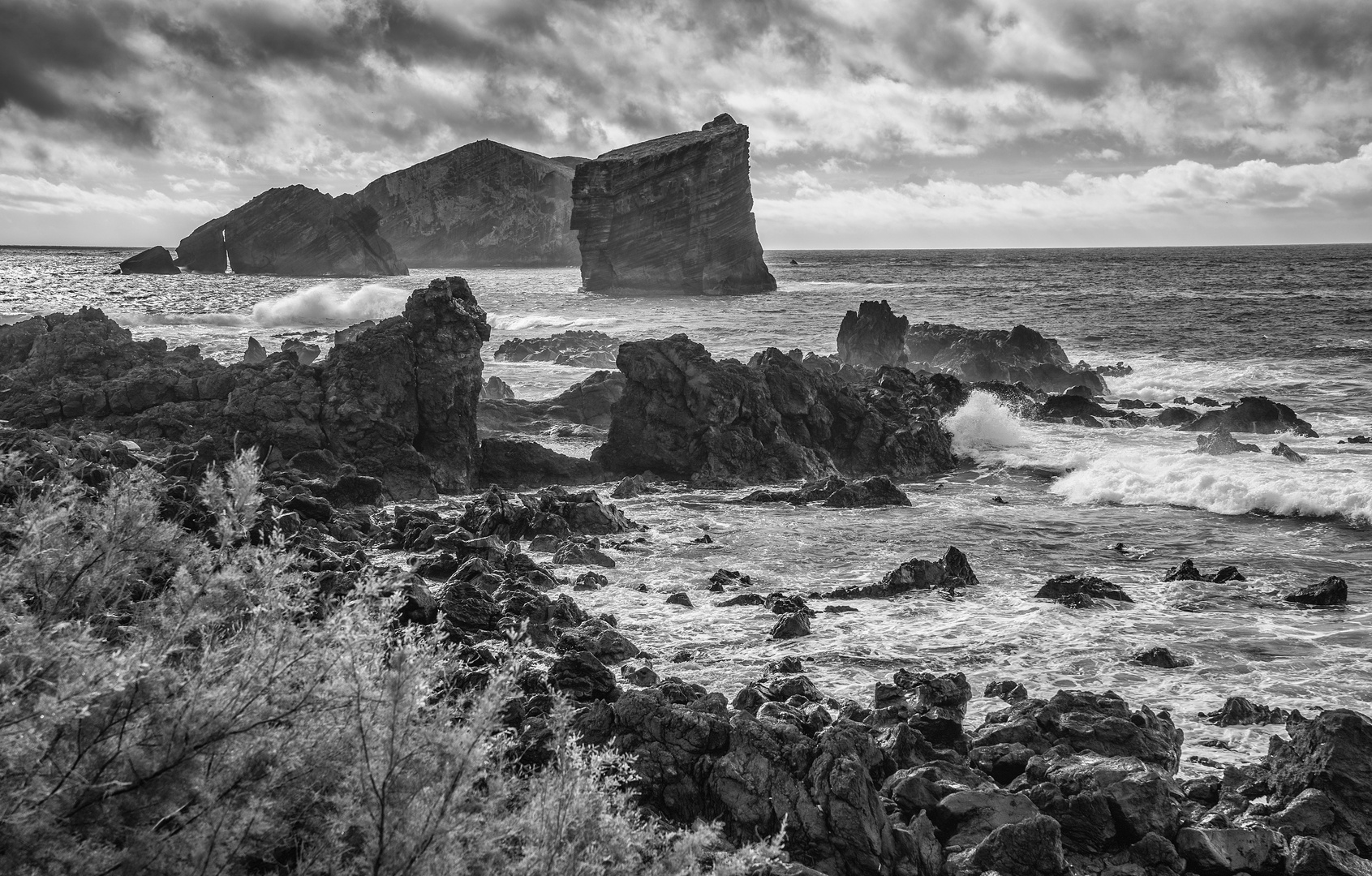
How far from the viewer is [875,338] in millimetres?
38438

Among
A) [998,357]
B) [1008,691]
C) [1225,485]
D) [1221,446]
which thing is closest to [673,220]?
[998,357]

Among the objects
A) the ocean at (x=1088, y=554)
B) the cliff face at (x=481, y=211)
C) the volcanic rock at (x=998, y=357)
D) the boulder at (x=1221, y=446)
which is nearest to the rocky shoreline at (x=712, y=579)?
the ocean at (x=1088, y=554)

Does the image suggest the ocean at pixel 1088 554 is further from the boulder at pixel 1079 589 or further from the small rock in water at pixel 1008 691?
the boulder at pixel 1079 589

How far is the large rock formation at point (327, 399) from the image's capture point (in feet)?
59.7

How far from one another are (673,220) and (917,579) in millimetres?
75043

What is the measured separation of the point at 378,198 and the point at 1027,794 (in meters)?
173

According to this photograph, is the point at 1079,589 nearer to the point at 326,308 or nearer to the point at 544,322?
the point at 544,322

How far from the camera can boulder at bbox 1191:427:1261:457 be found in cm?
2233

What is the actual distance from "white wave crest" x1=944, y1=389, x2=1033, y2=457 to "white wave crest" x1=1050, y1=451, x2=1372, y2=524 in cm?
295

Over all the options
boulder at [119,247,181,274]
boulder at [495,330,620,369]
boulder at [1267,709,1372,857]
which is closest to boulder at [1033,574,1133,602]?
boulder at [1267,709,1372,857]

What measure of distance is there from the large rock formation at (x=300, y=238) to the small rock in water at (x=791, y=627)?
354 ft

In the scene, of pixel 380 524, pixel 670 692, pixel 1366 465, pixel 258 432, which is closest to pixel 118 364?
pixel 258 432

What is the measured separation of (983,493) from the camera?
19.9m

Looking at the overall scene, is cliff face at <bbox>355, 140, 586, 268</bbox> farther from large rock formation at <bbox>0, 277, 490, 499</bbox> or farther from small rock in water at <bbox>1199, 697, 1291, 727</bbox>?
small rock in water at <bbox>1199, 697, 1291, 727</bbox>
